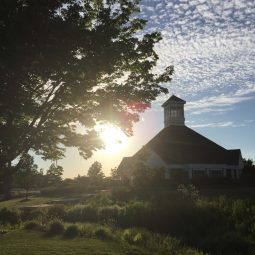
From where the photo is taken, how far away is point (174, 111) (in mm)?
53625

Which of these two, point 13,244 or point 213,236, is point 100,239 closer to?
point 13,244

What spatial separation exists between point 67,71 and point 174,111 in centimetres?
4266

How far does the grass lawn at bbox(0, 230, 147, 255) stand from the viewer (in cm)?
1195

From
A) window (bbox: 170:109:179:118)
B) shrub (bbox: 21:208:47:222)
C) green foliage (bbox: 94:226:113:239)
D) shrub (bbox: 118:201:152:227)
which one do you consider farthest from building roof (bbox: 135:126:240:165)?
green foliage (bbox: 94:226:113:239)

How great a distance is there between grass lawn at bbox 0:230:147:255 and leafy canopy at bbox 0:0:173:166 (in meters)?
2.72

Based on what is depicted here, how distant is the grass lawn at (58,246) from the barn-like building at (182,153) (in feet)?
102

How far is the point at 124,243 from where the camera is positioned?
13.6 m

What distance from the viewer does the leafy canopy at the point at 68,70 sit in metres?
11.4

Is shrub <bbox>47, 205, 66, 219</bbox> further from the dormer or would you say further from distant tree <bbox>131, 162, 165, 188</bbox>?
the dormer

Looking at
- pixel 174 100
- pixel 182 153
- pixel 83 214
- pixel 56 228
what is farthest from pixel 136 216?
pixel 174 100

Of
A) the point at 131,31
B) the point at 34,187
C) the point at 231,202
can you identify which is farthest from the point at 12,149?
the point at 34,187

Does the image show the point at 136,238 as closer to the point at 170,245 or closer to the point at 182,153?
the point at 170,245

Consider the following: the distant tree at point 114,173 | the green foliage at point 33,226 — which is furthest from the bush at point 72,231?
the distant tree at point 114,173

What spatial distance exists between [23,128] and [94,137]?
2.84 metres
